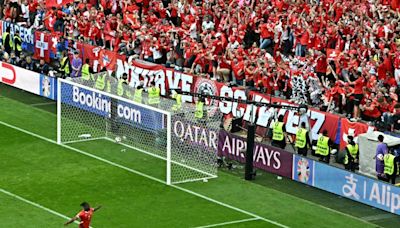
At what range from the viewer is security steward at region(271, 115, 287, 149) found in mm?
36938

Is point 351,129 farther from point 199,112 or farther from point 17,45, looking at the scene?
point 17,45

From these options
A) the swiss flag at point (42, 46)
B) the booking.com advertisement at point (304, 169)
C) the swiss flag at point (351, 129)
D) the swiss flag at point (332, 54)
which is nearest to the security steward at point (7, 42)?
the swiss flag at point (42, 46)

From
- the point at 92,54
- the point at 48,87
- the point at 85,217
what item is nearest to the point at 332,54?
the point at 92,54

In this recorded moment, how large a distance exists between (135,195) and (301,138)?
5.27 metres

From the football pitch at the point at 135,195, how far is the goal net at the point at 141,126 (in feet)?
1.26

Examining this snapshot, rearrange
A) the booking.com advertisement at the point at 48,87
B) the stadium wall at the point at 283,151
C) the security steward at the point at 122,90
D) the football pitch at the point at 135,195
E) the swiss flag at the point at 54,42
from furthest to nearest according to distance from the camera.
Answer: the swiss flag at the point at 54,42, the booking.com advertisement at the point at 48,87, the security steward at the point at 122,90, the stadium wall at the point at 283,151, the football pitch at the point at 135,195

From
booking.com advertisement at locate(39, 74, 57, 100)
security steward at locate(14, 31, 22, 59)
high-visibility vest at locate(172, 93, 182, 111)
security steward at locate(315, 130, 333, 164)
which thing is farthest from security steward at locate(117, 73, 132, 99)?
security steward at locate(14, 31, 22, 59)

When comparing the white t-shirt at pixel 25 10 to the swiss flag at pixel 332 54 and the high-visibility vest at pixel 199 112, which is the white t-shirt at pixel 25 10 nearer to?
the swiss flag at pixel 332 54

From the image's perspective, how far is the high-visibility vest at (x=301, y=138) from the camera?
36.3 m

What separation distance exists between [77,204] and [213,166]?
4903 millimetres

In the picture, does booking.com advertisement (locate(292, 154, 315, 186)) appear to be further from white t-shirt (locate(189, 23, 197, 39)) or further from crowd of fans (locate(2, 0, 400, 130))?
white t-shirt (locate(189, 23, 197, 39))

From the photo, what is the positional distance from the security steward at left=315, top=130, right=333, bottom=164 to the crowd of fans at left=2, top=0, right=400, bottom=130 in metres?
1.70

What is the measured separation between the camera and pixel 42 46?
159ft

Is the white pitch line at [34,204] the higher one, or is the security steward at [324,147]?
the security steward at [324,147]
